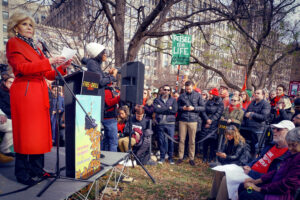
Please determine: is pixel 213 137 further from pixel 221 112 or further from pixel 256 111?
pixel 256 111

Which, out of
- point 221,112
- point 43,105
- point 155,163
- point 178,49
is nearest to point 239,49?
point 178,49

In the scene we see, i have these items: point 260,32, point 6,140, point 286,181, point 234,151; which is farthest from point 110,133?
point 260,32

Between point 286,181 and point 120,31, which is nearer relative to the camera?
point 286,181

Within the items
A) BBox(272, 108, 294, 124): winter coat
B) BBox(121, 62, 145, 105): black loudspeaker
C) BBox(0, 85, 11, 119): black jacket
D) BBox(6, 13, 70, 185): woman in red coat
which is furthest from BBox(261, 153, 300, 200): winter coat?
BBox(0, 85, 11, 119): black jacket

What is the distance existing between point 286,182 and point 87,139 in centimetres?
236

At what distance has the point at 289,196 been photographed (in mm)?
2305

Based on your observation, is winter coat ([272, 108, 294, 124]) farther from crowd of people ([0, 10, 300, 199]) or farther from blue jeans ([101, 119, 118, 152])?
blue jeans ([101, 119, 118, 152])

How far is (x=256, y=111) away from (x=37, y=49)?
4667 mm

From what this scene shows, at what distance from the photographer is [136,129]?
5.19m

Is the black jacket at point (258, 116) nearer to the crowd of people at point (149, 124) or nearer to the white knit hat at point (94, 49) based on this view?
the crowd of people at point (149, 124)

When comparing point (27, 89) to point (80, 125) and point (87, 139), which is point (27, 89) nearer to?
point (80, 125)

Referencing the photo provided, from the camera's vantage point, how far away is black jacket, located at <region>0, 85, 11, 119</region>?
441cm

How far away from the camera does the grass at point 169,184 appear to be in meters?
3.71

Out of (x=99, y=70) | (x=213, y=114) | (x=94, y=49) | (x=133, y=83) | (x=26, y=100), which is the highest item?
(x=94, y=49)
